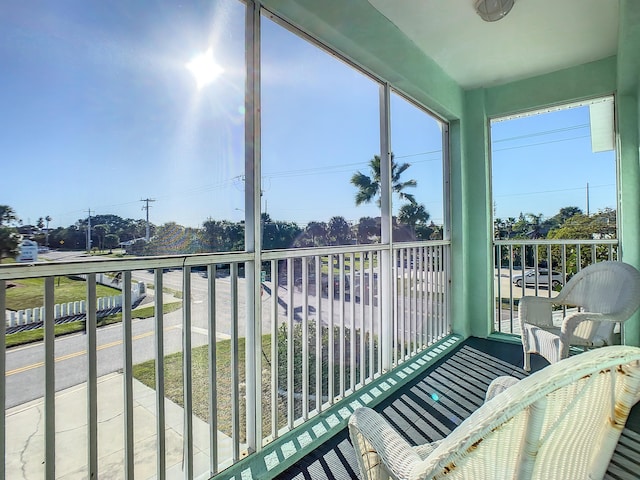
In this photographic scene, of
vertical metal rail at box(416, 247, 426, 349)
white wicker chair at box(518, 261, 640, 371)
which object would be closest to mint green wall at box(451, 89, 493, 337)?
vertical metal rail at box(416, 247, 426, 349)

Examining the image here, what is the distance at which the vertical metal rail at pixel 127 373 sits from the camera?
53.5 inches

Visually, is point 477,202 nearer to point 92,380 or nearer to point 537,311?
point 537,311

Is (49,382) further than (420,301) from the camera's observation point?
No

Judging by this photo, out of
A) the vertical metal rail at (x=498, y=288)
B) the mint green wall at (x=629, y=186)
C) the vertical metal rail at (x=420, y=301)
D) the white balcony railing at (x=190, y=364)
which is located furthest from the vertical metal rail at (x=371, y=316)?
the mint green wall at (x=629, y=186)

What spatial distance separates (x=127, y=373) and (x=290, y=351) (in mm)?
920

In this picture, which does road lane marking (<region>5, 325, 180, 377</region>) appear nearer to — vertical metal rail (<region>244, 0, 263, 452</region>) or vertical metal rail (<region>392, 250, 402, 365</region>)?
vertical metal rail (<region>244, 0, 263, 452</region>)

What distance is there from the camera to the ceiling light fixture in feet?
7.79

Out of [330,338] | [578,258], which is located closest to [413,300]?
[330,338]

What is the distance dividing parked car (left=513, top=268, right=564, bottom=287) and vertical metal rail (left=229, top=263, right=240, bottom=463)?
355 centimetres

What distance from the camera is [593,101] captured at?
11.4 ft

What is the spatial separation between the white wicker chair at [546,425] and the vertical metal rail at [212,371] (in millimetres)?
1068

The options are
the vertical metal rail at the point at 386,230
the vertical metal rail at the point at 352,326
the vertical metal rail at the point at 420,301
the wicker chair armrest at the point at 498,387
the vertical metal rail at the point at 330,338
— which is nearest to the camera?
the wicker chair armrest at the point at 498,387

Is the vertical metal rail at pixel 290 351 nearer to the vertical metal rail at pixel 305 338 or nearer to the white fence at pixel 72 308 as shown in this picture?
the vertical metal rail at pixel 305 338

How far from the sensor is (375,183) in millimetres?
2740
